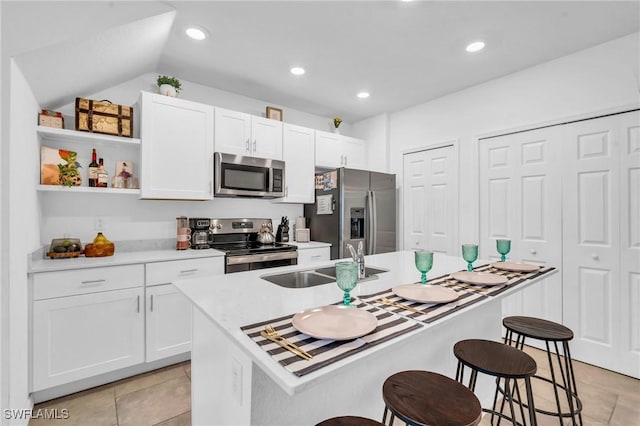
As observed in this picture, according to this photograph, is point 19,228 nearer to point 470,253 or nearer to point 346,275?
point 346,275

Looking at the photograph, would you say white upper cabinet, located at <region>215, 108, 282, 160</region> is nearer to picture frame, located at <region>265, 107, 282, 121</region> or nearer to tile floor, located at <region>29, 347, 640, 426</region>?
picture frame, located at <region>265, 107, 282, 121</region>

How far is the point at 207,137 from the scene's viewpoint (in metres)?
2.92

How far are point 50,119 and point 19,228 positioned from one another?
1.06 m

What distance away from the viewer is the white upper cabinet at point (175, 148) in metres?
2.59

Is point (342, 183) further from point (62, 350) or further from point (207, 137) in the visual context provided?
point (62, 350)

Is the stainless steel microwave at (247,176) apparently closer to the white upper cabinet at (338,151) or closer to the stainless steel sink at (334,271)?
the white upper cabinet at (338,151)

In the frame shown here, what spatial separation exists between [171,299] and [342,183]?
6.85 feet

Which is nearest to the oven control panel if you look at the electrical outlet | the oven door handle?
the oven door handle

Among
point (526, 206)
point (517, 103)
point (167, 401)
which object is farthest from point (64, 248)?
point (517, 103)

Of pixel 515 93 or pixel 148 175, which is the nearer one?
pixel 148 175

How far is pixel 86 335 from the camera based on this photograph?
2090 mm

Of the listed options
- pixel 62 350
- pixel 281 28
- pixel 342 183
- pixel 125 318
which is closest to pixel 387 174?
pixel 342 183

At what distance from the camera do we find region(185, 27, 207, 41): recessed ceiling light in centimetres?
227

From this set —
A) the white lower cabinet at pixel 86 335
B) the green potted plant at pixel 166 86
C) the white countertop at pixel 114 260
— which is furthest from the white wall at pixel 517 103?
the white lower cabinet at pixel 86 335
